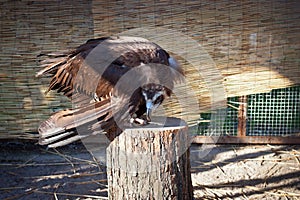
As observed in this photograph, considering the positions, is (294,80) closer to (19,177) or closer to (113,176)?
(113,176)

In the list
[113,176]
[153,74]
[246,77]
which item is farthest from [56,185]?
[246,77]

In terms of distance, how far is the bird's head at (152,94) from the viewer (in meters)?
1.77

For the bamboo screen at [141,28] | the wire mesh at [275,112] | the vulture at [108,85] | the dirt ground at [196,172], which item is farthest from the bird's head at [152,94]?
the wire mesh at [275,112]

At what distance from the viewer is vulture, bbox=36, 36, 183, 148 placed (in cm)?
170

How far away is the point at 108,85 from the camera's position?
1.82 m

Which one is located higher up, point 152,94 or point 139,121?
point 152,94

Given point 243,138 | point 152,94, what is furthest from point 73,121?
point 243,138

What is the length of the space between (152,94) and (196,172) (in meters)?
1.48

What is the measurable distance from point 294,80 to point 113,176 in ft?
7.85

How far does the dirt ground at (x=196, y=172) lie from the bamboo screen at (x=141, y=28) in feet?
1.31

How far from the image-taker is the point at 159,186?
71.2 inches

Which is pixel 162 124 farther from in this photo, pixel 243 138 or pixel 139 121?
pixel 243 138

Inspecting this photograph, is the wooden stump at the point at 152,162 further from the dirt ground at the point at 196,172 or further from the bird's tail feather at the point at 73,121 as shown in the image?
the dirt ground at the point at 196,172

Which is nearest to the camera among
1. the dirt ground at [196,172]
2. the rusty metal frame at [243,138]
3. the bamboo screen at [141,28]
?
the dirt ground at [196,172]
